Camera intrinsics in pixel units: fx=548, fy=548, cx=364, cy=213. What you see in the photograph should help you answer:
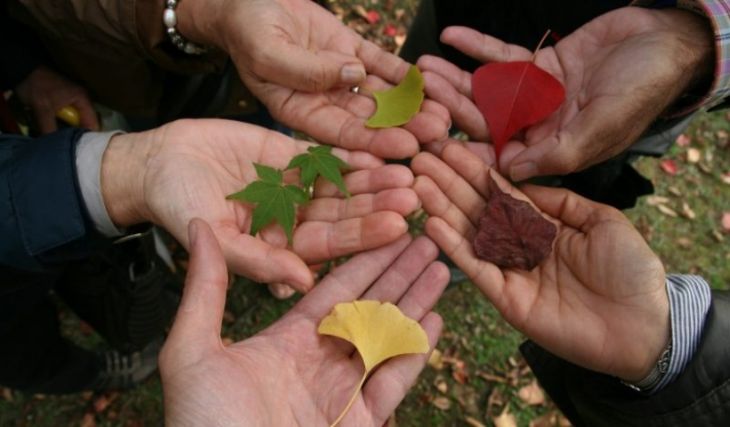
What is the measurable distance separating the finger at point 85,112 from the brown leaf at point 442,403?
2291 mm

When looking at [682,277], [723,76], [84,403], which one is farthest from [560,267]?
[84,403]

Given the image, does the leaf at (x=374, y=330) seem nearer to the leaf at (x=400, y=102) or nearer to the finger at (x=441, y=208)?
the finger at (x=441, y=208)

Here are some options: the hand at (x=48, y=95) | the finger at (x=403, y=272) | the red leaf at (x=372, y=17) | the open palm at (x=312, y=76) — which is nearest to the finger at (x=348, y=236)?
the finger at (x=403, y=272)

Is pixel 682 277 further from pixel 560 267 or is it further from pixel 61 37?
pixel 61 37

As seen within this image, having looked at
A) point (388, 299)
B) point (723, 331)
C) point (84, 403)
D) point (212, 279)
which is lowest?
point (84, 403)

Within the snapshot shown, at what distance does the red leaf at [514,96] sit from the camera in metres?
2.06

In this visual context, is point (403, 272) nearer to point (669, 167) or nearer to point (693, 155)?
point (669, 167)

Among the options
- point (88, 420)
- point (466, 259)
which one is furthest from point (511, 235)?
point (88, 420)

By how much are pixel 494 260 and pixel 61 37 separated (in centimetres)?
177

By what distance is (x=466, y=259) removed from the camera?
185 centimetres

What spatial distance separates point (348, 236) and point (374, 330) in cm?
32

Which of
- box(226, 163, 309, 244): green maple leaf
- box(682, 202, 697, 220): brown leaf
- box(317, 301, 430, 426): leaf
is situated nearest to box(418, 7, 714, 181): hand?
box(317, 301, 430, 426): leaf

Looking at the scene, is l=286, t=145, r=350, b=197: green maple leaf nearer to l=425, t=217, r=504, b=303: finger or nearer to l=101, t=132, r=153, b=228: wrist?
l=425, t=217, r=504, b=303: finger

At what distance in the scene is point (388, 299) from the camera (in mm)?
1784
